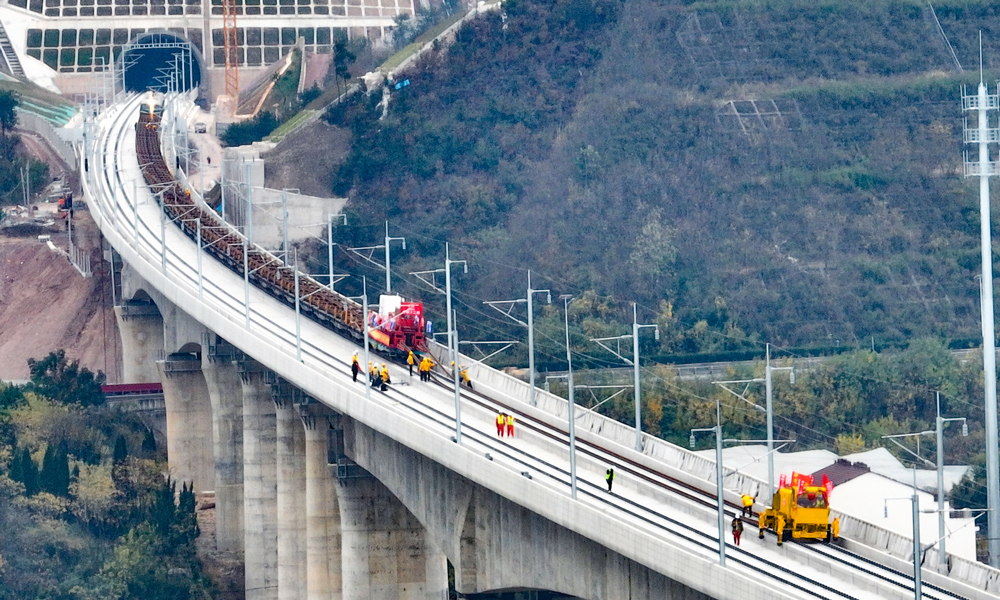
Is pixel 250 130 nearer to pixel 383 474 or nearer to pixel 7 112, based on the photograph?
pixel 7 112

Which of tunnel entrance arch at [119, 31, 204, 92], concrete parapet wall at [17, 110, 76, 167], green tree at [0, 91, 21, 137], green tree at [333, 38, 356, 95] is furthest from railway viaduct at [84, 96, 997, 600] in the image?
tunnel entrance arch at [119, 31, 204, 92]

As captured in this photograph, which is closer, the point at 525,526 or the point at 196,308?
the point at 525,526

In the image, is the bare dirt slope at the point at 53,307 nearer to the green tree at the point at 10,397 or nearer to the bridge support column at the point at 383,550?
the green tree at the point at 10,397

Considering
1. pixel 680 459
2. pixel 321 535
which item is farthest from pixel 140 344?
pixel 680 459

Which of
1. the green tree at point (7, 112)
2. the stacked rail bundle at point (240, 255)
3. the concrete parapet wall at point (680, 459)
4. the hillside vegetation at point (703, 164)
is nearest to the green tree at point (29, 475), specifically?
the stacked rail bundle at point (240, 255)

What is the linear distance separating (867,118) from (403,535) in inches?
2989

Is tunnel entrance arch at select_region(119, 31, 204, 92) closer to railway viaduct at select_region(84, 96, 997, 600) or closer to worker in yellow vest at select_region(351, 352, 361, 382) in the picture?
railway viaduct at select_region(84, 96, 997, 600)

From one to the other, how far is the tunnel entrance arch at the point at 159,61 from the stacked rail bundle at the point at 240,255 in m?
41.1

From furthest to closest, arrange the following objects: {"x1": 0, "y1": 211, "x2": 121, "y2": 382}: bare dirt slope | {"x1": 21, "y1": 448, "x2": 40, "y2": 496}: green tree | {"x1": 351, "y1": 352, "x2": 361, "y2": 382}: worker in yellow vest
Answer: {"x1": 0, "y1": 211, "x2": 121, "y2": 382}: bare dirt slope
{"x1": 21, "y1": 448, "x2": 40, "y2": 496}: green tree
{"x1": 351, "y1": 352, "x2": 361, "y2": 382}: worker in yellow vest

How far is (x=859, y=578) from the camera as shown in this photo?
62.9m

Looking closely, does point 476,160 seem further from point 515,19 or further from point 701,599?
point 701,599

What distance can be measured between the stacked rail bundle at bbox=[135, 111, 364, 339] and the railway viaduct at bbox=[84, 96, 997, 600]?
0.90 m

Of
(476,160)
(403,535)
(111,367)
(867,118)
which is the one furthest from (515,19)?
(403,535)

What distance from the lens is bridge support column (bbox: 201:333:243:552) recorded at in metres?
124
